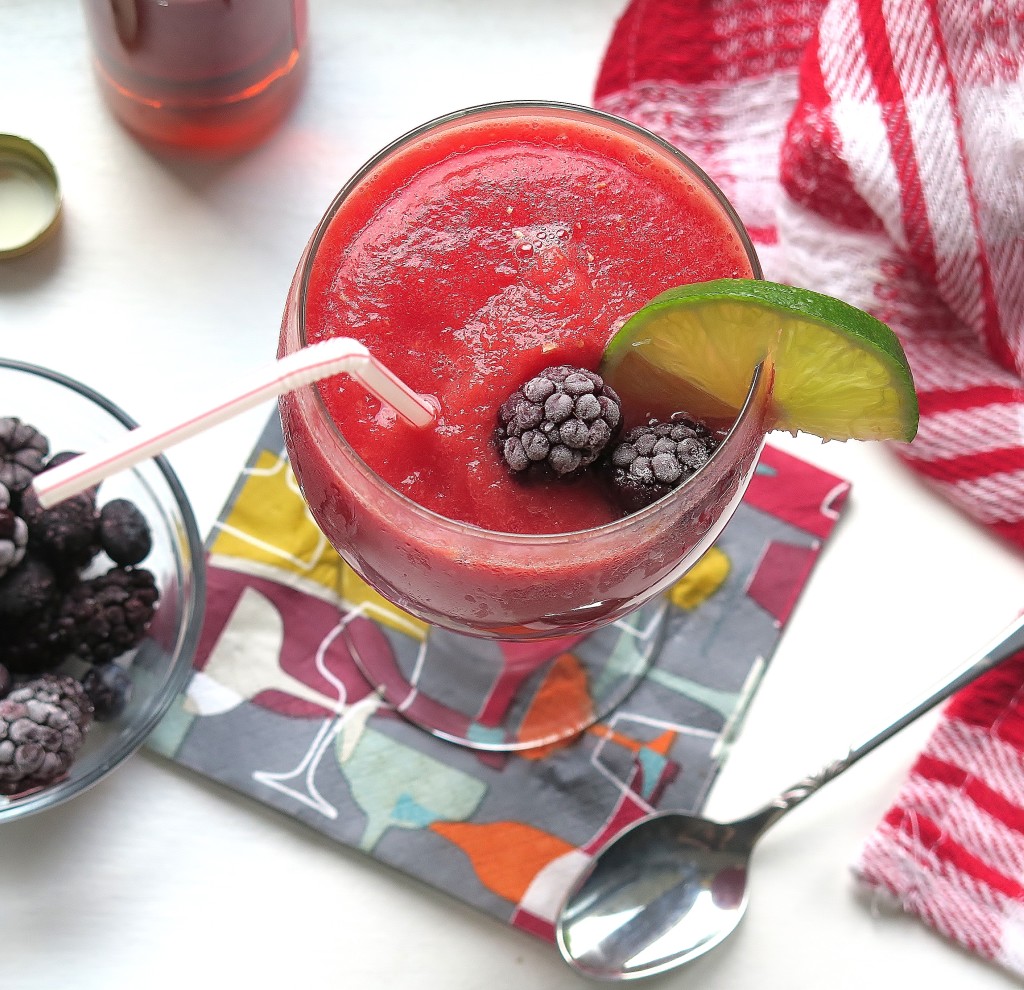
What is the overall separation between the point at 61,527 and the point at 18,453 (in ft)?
0.36

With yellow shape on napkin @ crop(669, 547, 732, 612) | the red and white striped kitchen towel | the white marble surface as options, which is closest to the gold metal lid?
the white marble surface

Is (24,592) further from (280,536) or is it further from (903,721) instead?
(903,721)

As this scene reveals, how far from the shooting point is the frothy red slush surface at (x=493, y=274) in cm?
104

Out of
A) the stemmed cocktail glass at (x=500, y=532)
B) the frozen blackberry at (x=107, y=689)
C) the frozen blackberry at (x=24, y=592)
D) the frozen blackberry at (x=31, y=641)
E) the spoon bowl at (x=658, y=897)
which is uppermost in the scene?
the stemmed cocktail glass at (x=500, y=532)

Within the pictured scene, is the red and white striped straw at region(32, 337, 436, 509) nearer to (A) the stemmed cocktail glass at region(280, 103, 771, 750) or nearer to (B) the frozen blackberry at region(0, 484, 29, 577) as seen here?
(A) the stemmed cocktail glass at region(280, 103, 771, 750)

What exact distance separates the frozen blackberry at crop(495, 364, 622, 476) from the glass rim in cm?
6

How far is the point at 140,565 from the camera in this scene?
155 centimetres

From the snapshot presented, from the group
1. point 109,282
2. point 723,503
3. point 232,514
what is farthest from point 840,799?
point 109,282

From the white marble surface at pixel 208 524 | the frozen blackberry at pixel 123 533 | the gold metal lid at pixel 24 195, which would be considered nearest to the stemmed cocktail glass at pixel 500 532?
the frozen blackberry at pixel 123 533

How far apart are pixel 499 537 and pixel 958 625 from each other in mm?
864

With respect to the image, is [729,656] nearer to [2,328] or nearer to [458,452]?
[458,452]

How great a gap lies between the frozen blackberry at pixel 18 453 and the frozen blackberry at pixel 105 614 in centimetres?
→ 14

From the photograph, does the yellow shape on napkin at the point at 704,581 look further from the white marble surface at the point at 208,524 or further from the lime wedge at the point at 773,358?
the lime wedge at the point at 773,358

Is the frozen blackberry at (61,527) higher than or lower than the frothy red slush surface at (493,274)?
lower
